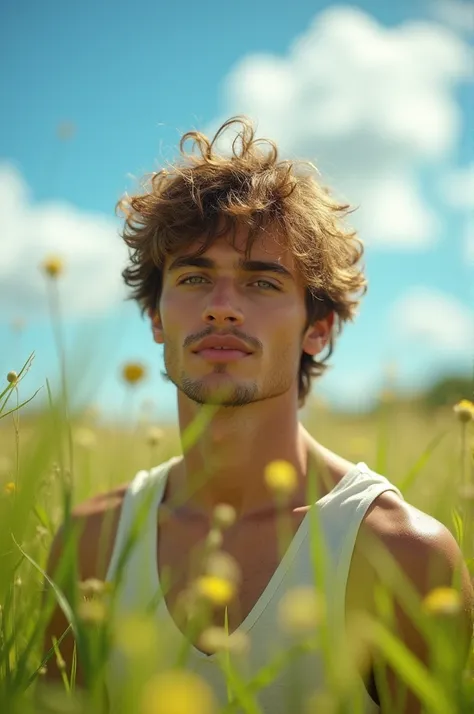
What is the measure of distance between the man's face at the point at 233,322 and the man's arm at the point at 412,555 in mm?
818

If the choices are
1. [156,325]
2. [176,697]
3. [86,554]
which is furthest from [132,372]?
[156,325]

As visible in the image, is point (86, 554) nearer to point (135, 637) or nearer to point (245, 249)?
point (245, 249)

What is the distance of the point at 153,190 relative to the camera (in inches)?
177

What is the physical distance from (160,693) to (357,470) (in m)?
2.42

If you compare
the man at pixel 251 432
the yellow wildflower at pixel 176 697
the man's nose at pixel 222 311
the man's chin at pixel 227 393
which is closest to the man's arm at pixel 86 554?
the man at pixel 251 432

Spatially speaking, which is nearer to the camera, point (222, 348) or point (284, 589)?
point (284, 589)

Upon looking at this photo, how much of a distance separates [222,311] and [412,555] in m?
1.31

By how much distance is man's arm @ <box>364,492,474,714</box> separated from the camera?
8.05ft

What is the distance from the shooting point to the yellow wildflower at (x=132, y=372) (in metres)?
2.47

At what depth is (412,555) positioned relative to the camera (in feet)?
8.75

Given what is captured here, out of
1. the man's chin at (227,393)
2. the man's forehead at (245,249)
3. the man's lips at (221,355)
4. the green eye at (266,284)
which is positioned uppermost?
the man's forehead at (245,249)

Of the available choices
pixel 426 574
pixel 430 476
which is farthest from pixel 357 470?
pixel 430 476

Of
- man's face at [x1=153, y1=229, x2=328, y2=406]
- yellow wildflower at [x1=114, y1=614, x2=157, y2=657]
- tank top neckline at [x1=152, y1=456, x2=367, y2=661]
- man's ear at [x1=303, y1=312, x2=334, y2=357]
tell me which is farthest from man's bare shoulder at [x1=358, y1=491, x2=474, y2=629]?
yellow wildflower at [x1=114, y1=614, x2=157, y2=657]

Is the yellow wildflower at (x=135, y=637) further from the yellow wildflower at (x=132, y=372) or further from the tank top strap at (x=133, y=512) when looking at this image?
the tank top strap at (x=133, y=512)
